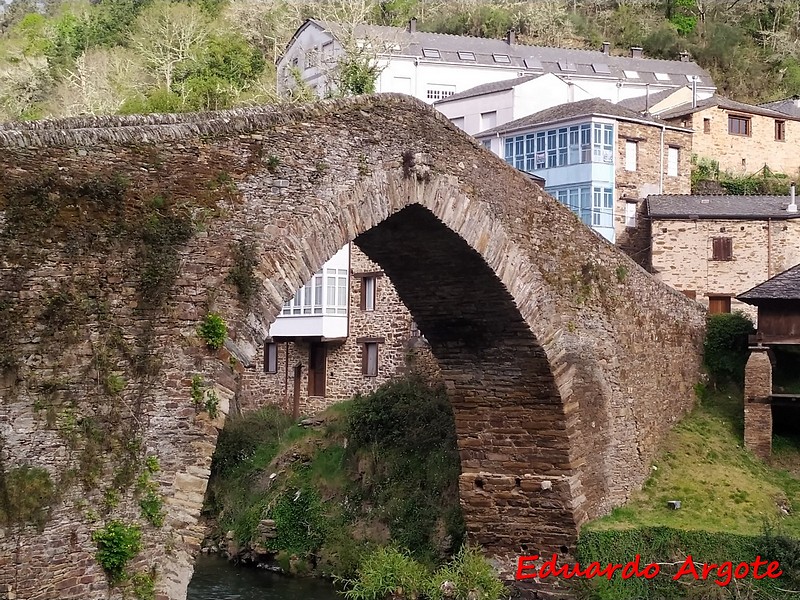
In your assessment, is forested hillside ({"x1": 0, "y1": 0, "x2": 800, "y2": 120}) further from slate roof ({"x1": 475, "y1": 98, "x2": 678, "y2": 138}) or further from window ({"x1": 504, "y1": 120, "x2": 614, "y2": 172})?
window ({"x1": 504, "y1": 120, "x2": 614, "y2": 172})

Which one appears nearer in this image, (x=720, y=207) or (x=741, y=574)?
(x=741, y=574)

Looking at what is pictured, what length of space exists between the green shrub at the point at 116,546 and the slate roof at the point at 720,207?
60.5 feet

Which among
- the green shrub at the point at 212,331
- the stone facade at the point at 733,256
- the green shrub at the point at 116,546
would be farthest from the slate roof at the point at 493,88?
the green shrub at the point at 116,546

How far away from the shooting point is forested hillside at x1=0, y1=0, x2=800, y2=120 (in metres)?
32.6

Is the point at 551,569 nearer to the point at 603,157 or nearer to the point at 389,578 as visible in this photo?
the point at 389,578

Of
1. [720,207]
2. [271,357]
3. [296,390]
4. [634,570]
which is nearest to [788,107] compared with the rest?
[720,207]

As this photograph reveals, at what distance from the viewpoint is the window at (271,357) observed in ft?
83.0

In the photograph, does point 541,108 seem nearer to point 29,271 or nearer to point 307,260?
point 307,260

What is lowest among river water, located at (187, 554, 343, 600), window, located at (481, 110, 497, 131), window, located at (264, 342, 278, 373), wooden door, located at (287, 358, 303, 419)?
river water, located at (187, 554, 343, 600)

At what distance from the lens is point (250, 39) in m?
42.7

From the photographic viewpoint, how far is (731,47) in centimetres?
4762

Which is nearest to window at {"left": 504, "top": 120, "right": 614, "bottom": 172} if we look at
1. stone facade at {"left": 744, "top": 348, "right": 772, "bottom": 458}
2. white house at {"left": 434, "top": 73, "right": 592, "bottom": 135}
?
white house at {"left": 434, "top": 73, "right": 592, "bottom": 135}

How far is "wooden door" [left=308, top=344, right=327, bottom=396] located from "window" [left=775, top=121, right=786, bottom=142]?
1710 cm

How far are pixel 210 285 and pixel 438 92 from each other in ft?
98.3
